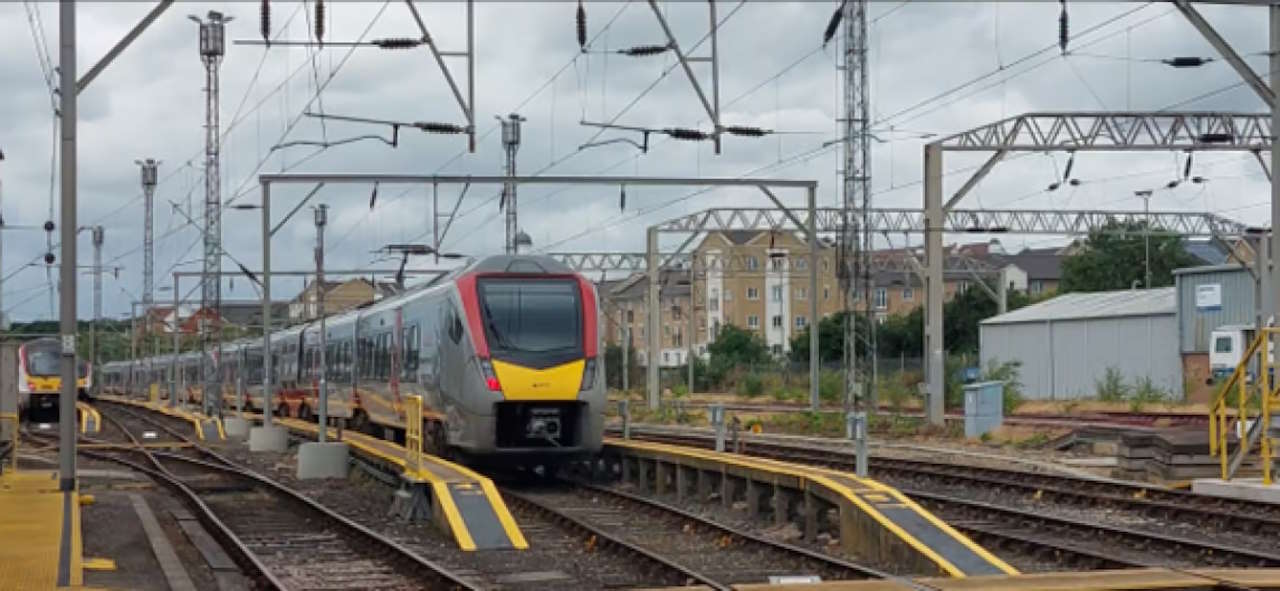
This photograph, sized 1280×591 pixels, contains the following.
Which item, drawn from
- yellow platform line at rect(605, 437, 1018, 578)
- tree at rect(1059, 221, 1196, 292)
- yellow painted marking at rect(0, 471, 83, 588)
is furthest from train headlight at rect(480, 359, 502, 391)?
tree at rect(1059, 221, 1196, 292)

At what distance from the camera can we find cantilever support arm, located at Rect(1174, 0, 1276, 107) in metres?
20.4

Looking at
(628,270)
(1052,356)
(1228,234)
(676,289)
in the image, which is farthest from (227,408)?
(676,289)

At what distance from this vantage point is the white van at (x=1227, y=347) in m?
48.3

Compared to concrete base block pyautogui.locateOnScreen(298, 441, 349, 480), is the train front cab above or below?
above

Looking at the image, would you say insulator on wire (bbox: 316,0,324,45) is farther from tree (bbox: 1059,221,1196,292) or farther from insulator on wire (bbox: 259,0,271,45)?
tree (bbox: 1059,221,1196,292)

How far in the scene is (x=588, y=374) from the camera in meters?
23.5

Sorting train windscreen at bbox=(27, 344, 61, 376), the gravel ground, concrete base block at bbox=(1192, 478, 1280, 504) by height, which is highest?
train windscreen at bbox=(27, 344, 61, 376)

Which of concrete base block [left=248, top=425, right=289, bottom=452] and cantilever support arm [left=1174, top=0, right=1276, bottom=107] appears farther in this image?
concrete base block [left=248, top=425, right=289, bottom=452]

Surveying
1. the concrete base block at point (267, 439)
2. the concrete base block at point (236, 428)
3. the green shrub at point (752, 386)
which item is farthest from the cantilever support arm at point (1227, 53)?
the green shrub at point (752, 386)

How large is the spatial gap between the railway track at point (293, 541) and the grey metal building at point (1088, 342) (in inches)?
1427

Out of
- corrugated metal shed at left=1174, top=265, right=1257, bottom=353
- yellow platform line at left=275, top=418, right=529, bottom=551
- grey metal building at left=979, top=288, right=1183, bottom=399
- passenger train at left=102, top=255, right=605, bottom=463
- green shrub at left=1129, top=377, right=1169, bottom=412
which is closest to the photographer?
yellow platform line at left=275, top=418, right=529, bottom=551

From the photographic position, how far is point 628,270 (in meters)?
62.8

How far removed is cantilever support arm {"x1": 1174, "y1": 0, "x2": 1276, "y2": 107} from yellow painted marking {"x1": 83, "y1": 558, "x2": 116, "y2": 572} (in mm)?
14046

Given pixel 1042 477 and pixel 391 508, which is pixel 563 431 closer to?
pixel 391 508
